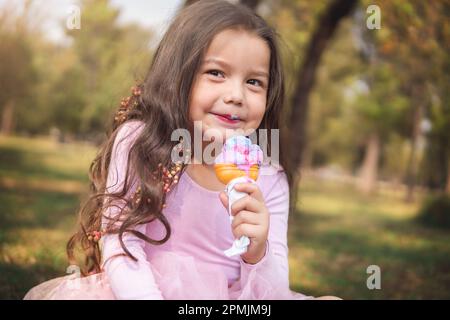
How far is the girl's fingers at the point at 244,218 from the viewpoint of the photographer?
1.50m

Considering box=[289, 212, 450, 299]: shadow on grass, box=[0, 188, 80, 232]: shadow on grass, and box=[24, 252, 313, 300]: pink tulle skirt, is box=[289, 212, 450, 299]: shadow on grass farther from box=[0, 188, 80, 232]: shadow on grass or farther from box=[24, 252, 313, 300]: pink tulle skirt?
box=[0, 188, 80, 232]: shadow on grass

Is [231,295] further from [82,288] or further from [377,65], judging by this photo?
[377,65]

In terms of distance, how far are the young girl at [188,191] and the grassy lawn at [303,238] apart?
36.9 inches

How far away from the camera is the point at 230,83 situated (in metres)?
1.73

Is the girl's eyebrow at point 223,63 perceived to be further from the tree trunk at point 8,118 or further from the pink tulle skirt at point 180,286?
the tree trunk at point 8,118

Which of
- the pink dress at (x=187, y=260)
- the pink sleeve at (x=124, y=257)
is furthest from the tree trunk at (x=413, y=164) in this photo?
the pink sleeve at (x=124, y=257)

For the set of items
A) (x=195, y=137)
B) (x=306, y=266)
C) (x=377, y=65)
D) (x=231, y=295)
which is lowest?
(x=306, y=266)

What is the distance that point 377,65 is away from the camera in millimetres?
10180

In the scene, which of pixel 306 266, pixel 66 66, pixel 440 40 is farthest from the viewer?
pixel 66 66

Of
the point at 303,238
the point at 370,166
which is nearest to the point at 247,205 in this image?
the point at 303,238

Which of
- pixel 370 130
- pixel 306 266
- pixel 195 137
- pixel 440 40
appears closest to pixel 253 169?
pixel 195 137

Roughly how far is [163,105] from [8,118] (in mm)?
4935

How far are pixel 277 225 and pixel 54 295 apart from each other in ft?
2.72

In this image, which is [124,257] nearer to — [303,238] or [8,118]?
[303,238]
